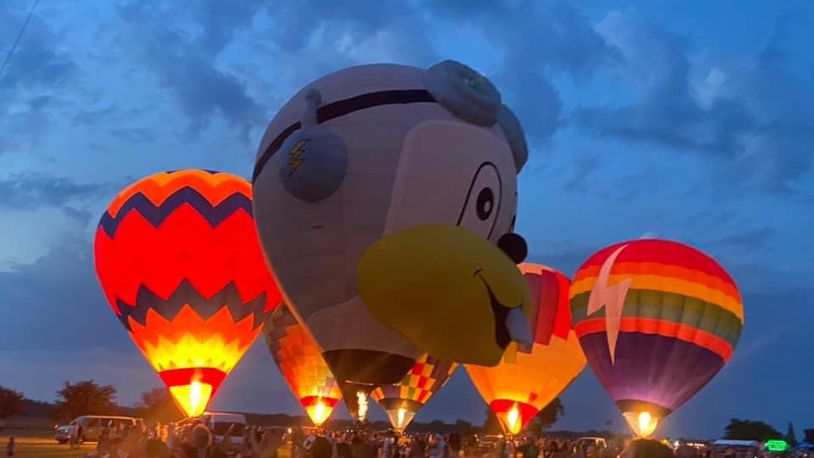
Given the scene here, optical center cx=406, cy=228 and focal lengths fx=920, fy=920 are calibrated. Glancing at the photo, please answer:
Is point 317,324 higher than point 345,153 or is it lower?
lower

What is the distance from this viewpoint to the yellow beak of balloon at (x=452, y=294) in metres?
7.77

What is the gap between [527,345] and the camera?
7.95 metres

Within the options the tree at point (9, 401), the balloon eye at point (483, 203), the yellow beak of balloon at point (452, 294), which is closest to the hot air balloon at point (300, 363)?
the balloon eye at point (483, 203)

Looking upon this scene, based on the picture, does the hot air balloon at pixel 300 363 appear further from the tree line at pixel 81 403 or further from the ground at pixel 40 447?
the tree line at pixel 81 403

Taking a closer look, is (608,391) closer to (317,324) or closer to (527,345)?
(317,324)

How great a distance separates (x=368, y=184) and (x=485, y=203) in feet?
4.40

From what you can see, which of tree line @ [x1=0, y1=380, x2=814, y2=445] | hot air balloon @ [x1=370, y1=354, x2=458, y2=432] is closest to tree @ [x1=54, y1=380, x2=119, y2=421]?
tree line @ [x1=0, y1=380, x2=814, y2=445]

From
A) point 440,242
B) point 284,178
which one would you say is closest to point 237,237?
point 284,178

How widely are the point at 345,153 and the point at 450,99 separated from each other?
1414 mm

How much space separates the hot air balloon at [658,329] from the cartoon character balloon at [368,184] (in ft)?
22.1

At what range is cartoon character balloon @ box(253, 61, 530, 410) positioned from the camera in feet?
32.7

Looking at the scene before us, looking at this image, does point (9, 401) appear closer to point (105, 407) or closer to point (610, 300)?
point (105, 407)

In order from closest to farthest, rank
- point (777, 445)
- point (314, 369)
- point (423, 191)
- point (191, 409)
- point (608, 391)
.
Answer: point (423, 191)
point (191, 409)
point (608, 391)
point (314, 369)
point (777, 445)

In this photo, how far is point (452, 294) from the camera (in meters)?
7.77
